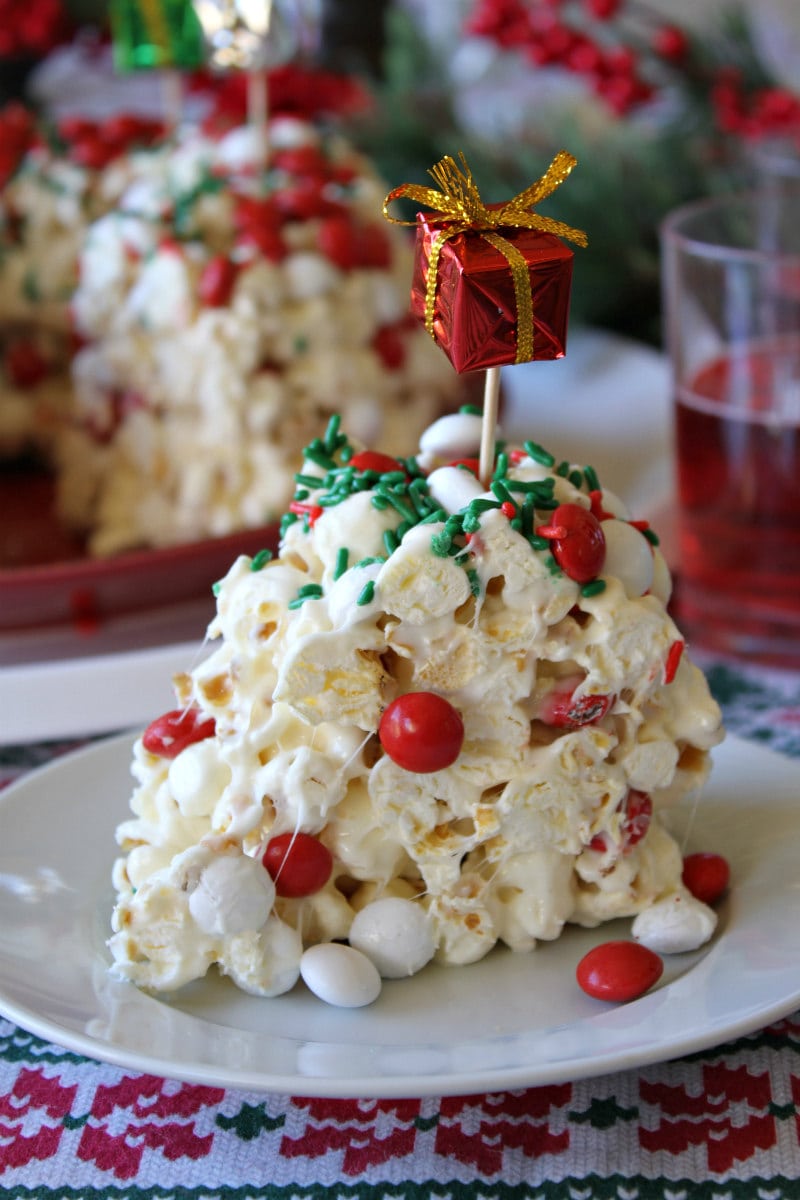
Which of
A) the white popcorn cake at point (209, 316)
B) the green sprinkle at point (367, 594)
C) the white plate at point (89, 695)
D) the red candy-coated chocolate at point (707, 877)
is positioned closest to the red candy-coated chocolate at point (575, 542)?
the green sprinkle at point (367, 594)

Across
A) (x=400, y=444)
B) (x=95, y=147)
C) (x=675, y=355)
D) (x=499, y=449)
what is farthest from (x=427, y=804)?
(x=95, y=147)

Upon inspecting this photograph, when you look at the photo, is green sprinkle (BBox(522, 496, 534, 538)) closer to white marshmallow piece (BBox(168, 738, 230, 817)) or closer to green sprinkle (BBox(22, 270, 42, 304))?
white marshmallow piece (BBox(168, 738, 230, 817))

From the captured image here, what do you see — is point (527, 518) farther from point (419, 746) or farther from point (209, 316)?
point (209, 316)

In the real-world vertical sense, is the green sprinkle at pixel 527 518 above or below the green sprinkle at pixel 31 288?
above

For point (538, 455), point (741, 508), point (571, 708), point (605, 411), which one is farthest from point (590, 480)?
point (605, 411)

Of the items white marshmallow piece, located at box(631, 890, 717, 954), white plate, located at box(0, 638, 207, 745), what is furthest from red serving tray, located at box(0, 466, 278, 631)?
white marshmallow piece, located at box(631, 890, 717, 954)

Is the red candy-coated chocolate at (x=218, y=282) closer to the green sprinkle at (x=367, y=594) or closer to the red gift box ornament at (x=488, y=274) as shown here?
the red gift box ornament at (x=488, y=274)
